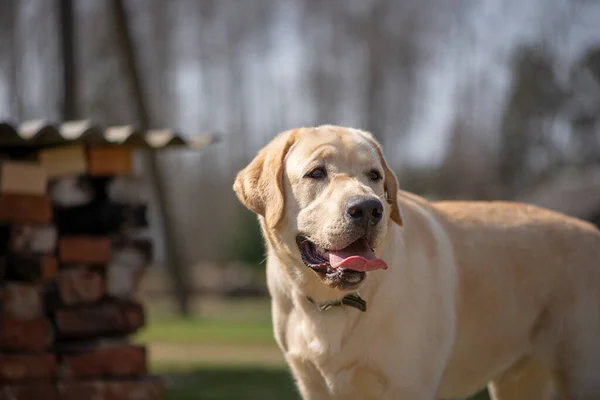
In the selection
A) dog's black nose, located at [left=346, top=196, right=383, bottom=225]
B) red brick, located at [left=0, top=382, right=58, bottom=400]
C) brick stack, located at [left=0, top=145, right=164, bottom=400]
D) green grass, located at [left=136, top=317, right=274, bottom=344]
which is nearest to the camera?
dog's black nose, located at [left=346, top=196, right=383, bottom=225]

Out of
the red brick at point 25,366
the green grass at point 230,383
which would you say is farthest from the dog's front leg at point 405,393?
the green grass at point 230,383

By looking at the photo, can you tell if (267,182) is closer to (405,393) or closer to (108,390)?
(405,393)

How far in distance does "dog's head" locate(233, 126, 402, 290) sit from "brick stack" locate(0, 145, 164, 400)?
2.33 m

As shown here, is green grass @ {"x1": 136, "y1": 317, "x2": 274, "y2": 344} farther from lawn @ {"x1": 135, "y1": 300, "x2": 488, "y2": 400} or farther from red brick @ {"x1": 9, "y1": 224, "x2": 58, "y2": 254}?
red brick @ {"x1": 9, "y1": 224, "x2": 58, "y2": 254}

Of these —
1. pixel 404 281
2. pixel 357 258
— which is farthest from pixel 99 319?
pixel 357 258

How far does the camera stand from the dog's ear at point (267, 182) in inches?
134

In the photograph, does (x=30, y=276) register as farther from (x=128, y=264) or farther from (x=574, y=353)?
(x=574, y=353)

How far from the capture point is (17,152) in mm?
5551

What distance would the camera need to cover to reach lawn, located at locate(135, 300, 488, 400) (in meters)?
7.38

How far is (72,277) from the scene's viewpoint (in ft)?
18.3

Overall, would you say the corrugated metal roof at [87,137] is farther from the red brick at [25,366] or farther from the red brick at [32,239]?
the red brick at [25,366]

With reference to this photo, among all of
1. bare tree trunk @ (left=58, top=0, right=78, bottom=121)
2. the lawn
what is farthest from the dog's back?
bare tree trunk @ (left=58, top=0, right=78, bottom=121)

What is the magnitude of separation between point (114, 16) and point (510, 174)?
8.91 meters

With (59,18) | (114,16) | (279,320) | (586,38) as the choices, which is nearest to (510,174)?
(586,38)
